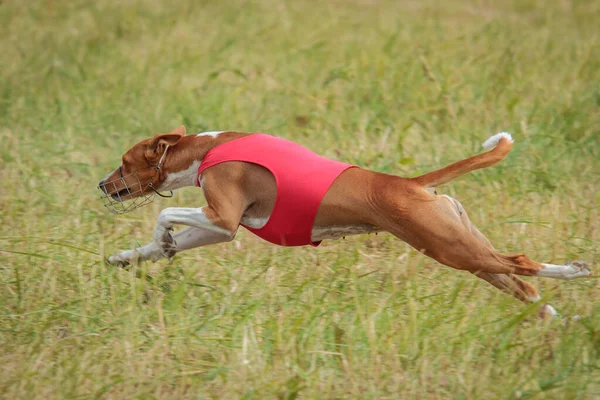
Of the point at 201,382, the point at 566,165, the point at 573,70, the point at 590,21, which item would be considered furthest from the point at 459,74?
the point at 201,382

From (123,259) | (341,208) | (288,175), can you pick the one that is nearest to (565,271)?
(341,208)

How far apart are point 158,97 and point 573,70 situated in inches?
169

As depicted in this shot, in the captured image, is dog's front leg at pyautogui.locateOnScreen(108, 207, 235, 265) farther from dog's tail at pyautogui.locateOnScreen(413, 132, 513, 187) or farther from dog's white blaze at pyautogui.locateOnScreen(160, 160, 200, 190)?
dog's tail at pyautogui.locateOnScreen(413, 132, 513, 187)

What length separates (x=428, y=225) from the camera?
4.50 meters

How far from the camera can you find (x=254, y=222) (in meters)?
4.91

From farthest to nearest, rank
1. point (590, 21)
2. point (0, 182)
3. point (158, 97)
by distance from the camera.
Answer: point (590, 21) < point (158, 97) < point (0, 182)

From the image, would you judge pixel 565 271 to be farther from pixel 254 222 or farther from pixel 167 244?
pixel 167 244

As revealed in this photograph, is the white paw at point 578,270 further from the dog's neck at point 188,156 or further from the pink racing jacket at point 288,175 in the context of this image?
the dog's neck at point 188,156

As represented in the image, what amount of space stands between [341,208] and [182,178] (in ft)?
3.39

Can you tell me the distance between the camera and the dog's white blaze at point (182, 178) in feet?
16.4

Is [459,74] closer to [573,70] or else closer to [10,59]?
[573,70]

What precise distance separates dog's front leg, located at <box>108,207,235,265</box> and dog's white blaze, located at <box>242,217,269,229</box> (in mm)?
142

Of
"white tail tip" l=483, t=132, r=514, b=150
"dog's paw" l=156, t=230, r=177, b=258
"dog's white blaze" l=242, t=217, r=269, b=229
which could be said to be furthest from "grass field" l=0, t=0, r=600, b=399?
"white tail tip" l=483, t=132, r=514, b=150

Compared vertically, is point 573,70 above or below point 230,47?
below
